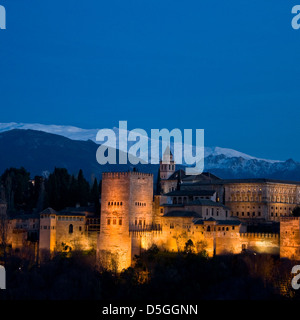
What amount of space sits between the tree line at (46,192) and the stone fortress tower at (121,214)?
705 centimetres

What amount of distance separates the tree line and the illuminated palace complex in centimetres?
611

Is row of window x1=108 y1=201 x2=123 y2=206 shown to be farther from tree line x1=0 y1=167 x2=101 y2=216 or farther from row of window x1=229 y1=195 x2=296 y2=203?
row of window x1=229 y1=195 x2=296 y2=203

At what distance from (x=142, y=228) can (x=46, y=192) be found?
2187cm

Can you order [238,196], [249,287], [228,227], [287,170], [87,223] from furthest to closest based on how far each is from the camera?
[287,170] → [238,196] → [87,223] → [228,227] → [249,287]

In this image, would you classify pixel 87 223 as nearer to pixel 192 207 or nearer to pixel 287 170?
pixel 192 207

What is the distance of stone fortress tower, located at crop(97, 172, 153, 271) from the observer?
6378cm

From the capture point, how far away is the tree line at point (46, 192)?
3206 inches

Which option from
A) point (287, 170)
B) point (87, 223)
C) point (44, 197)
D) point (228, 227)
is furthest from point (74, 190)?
point (287, 170)

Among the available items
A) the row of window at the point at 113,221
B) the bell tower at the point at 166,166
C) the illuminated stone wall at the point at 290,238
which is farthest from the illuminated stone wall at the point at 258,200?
the row of window at the point at 113,221

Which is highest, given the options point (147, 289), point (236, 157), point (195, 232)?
point (236, 157)

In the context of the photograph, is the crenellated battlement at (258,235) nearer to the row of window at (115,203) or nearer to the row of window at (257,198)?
the row of window at (115,203)

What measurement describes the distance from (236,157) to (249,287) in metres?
119

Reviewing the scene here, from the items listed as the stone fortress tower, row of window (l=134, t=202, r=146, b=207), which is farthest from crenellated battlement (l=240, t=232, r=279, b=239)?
row of window (l=134, t=202, r=146, b=207)

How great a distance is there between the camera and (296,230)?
60094 millimetres
